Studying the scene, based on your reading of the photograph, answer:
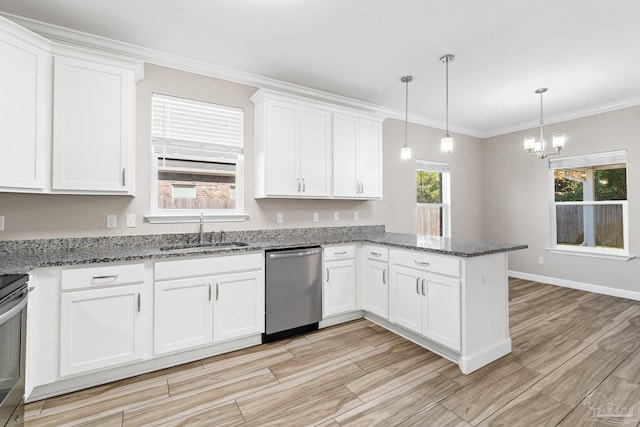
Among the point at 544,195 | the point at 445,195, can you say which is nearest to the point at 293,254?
the point at 445,195

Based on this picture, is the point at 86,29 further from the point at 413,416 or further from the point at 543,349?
the point at 543,349

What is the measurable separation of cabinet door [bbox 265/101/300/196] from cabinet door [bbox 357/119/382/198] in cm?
86

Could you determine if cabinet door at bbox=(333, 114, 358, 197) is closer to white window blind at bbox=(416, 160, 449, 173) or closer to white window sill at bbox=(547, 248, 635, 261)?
white window blind at bbox=(416, 160, 449, 173)

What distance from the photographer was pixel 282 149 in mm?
3170

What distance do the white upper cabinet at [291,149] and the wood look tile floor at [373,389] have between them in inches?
61.2

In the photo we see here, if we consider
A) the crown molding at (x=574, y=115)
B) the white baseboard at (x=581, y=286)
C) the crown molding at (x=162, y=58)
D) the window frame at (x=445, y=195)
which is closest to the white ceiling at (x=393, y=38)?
the crown molding at (x=162, y=58)

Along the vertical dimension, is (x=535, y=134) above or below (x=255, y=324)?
above

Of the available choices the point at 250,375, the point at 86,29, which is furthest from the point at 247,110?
the point at 250,375

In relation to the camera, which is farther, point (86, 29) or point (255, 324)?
point (255, 324)

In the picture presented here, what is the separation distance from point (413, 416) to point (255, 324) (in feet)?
4.81

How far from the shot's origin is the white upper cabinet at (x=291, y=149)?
10.2 feet

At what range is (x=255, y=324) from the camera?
270 cm

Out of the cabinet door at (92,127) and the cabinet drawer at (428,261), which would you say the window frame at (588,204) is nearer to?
the cabinet drawer at (428,261)

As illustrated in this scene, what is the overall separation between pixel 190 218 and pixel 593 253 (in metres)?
5.49
